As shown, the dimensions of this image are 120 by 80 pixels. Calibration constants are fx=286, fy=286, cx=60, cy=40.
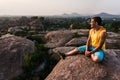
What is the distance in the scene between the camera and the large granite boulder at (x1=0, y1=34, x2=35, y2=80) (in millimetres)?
11036

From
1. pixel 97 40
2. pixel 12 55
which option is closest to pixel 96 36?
pixel 97 40

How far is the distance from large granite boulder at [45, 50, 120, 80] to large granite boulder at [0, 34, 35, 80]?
11.1ft

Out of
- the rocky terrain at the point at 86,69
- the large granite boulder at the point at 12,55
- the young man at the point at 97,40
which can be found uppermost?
the young man at the point at 97,40

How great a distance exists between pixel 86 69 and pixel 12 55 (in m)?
4.71

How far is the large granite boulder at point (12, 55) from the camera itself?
36.2ft

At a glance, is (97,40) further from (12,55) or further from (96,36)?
(12,55)

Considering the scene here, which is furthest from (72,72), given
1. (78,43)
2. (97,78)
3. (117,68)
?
(78,43)

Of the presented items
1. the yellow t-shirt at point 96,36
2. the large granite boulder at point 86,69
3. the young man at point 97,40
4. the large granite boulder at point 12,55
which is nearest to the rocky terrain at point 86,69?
the large granite boulder at point 86,69

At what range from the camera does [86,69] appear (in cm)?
760

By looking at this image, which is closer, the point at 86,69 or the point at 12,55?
the point at 86,69

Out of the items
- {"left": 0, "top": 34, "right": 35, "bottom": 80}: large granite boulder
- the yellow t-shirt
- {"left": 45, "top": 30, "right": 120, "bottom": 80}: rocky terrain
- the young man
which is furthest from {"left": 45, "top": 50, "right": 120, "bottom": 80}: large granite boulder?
{"left": 0, "top": 34, "right": 35, "bottom": 80}: large granite boulder

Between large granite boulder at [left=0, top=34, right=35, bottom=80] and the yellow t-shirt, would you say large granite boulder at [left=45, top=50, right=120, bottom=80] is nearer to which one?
the yellow t-shirt

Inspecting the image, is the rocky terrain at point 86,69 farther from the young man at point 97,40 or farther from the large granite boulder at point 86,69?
the young man at point 97,40

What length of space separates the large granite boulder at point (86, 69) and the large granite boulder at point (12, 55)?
133 inches
